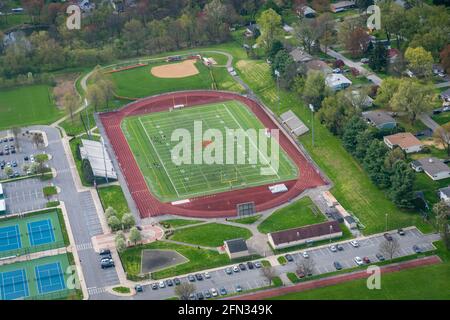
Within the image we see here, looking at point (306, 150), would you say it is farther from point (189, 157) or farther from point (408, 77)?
point (408, 77)

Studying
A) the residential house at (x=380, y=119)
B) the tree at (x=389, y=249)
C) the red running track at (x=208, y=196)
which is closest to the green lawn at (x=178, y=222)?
the red running track at (x=208, y=196)

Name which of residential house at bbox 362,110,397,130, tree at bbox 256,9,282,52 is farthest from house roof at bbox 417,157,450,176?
tree at bbox 256,9,282,52

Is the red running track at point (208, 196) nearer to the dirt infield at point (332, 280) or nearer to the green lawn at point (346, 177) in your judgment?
the green lawn at point (346, 177)

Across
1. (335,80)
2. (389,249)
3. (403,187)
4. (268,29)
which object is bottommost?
(389,249)

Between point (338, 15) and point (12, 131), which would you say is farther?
point (338, 15)

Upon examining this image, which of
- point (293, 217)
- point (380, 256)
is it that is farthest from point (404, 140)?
point (380, 256)

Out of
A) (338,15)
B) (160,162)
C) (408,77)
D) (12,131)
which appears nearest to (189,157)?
(160,162)

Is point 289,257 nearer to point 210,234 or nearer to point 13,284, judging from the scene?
point 210,234
